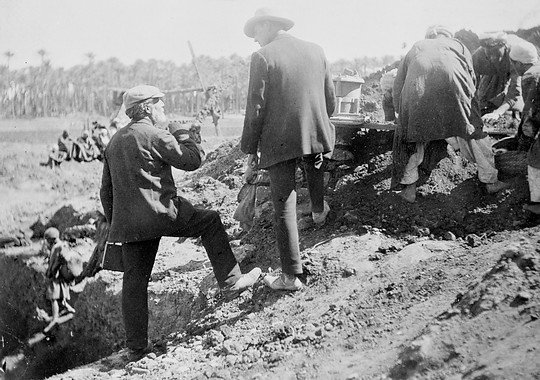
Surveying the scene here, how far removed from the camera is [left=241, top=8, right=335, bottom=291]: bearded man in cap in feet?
11.0

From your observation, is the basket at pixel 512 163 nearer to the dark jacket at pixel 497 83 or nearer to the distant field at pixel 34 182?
the dark jacket at pixel 497 83

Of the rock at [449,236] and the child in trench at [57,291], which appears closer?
the rock at [449,236]

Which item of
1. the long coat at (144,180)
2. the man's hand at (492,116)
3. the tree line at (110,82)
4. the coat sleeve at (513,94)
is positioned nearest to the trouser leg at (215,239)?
the long coat at (144,180)

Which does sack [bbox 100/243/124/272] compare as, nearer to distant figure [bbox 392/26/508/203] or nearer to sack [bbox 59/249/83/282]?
distant figure [bbox 392/26/508/203]

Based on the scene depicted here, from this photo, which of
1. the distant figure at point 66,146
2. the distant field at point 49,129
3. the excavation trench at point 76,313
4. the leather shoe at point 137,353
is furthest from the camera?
the distant field at point 49,129

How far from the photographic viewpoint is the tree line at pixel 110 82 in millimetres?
25156

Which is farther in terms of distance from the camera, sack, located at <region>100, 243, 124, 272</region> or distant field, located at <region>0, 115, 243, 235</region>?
distant field, located at <region>0, 115, 243, 235</region>

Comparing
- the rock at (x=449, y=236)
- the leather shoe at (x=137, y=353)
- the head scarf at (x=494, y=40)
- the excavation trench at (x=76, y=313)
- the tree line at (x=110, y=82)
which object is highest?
the tree line at (x=110, y=82)

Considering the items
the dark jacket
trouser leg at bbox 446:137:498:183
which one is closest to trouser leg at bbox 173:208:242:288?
trouser leg at bbox 446:137:498:183

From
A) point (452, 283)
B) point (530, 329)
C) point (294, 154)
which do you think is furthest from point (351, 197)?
point (530, 329)

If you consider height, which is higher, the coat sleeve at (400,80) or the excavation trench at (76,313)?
the coat sleeve at (400,80)

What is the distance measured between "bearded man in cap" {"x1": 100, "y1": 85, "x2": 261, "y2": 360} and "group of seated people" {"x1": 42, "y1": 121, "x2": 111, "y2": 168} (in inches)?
481

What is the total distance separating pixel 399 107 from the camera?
4227 millimetres

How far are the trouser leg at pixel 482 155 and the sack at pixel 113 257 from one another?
9.22ft
